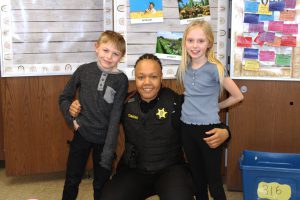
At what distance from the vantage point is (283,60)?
7.55ft

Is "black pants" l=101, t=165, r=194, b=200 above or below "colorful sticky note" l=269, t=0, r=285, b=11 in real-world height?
below

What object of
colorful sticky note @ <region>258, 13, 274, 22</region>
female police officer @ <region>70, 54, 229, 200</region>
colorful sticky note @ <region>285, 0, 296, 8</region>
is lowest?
female police officer @ <region>70, 54, 229, 200</region>

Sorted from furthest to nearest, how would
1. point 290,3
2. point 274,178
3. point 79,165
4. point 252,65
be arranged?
point 252,65
point 290,3
point 274,178
point 79,165

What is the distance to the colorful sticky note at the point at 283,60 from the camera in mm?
2295

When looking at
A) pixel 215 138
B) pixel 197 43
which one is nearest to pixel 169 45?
pixel 197 43

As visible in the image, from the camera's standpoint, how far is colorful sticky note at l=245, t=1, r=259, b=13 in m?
2.27

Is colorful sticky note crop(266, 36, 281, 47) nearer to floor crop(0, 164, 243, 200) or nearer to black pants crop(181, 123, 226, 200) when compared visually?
black pants crop(181, 123, 226, 200)

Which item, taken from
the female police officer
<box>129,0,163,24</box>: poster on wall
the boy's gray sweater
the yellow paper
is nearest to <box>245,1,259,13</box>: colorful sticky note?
<box>129,0,163,24</box>: poster on wall

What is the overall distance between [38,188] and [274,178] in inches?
64.9

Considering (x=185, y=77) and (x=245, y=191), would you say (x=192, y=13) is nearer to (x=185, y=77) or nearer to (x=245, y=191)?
(x=185, y=77)

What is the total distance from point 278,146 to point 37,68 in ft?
5.66

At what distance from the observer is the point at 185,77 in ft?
6.12

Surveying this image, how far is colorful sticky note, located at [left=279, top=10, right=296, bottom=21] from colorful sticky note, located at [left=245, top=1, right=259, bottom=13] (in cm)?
16

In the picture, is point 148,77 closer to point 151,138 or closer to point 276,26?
point 151,138
